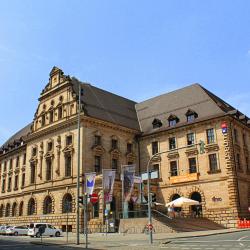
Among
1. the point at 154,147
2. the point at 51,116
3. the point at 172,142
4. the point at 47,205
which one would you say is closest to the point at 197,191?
the point at 172,142

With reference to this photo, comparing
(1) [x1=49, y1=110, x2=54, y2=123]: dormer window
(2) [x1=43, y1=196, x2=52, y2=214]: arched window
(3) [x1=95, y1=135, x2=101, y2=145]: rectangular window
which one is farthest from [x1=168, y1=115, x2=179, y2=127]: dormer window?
(2) [x1=43, y1=196, x2=52, y2=214]: arched window

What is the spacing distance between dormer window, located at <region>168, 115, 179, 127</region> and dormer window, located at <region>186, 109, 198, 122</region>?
75.5 inches

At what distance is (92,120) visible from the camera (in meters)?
48.9

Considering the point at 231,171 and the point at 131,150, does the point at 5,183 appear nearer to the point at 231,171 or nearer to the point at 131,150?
the point at 131,150

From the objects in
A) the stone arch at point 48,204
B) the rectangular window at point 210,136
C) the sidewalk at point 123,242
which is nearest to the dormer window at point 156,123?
the rectangular window at point 210,136

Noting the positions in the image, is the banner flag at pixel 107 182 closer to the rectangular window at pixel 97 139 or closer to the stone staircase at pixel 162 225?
the stone staircase at pixel 162 225

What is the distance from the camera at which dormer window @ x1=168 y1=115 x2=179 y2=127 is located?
52406 millimetres

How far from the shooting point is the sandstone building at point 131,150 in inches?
1781

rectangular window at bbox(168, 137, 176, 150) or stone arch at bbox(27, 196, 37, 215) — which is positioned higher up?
rectangular window at bbox(168, 137, 176, 150)

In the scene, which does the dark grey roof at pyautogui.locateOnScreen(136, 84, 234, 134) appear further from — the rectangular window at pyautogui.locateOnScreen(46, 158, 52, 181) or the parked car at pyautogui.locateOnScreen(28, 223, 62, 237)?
the parked car at pyautogui.locateOnScreen(28, 223, 62, 237)

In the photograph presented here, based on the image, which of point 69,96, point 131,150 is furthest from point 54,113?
point 131,150

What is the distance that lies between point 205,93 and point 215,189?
15536 millimetres

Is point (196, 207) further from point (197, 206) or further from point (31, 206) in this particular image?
point (31, 206)

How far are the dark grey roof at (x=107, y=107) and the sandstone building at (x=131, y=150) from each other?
216 mm
